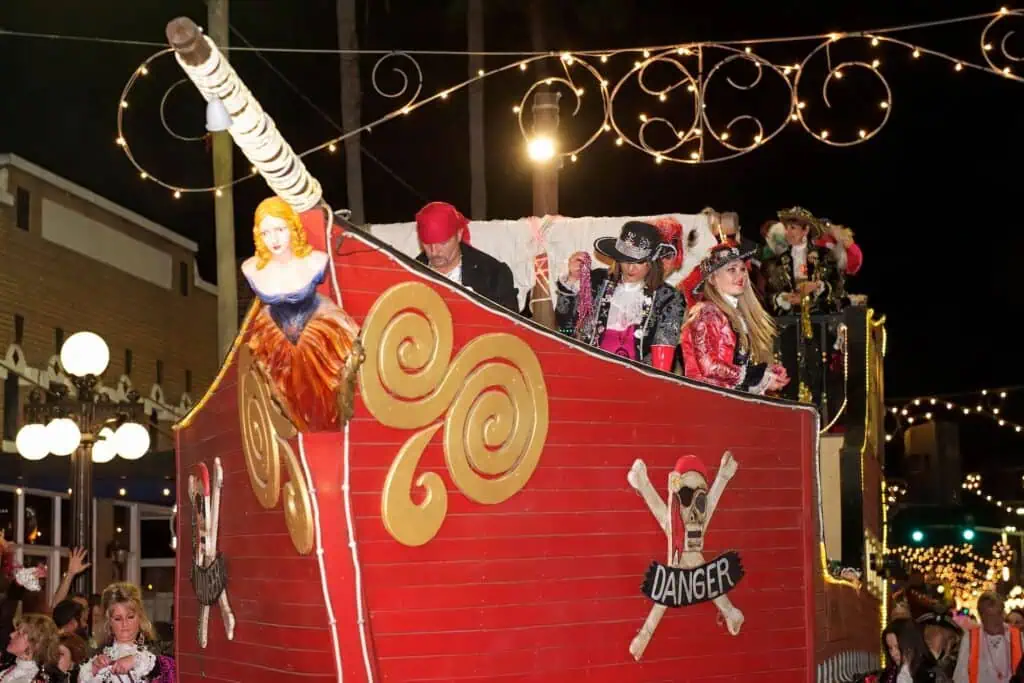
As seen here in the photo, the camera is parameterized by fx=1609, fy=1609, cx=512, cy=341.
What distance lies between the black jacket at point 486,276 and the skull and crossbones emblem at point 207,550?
71.8 inches

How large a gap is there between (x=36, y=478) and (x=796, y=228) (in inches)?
506

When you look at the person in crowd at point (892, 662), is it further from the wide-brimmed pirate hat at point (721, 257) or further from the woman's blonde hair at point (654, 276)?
the woman's blonde hair at point (654, 276)

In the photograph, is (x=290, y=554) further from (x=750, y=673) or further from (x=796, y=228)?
(x=796, y=228)

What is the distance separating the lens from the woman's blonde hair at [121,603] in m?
7.65

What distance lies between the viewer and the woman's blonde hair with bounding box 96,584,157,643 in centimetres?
765

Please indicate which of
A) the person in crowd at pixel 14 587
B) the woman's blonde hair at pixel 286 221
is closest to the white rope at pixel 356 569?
the woman's blonde hair at pixel 286 221

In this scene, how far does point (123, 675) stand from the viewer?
7.47 meters

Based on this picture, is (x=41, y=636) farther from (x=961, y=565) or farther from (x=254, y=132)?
(x=961, y=565)

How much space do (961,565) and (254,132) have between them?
26913 millimetres

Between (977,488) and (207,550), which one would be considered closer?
(207,550)

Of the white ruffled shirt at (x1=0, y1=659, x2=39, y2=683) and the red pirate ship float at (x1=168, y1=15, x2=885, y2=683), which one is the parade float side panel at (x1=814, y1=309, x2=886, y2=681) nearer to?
the red pirate ship float at (x1=168, y1=15, x2=885, y2=683)

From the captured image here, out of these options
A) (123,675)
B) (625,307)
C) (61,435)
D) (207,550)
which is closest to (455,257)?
(625,307)

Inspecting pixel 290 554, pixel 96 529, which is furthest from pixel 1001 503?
pixel 290 554

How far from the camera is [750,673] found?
7.24m
